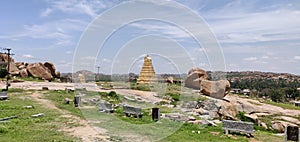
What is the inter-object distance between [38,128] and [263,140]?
8.07 m

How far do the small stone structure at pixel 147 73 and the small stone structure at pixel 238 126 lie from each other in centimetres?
2654

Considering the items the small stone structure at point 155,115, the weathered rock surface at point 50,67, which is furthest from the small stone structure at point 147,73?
the small stone structure at point 155,115

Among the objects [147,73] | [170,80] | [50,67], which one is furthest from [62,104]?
[50,67]

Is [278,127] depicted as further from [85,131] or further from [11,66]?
[11,66]

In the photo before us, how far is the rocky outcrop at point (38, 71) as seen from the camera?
136ft

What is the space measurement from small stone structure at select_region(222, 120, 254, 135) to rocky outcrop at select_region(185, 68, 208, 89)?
19.7 m

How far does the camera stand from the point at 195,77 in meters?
30.9

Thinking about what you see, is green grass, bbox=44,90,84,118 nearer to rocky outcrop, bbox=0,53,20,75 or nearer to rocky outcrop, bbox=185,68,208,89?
rocky outcrop, bbox=185,68,208,89

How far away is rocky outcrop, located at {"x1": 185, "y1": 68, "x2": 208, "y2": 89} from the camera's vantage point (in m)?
30.6

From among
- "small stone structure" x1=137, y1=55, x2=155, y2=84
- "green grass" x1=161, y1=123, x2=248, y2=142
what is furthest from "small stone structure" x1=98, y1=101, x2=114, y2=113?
"small stone structure" x1=137, y1=55, x2=155, y2=84

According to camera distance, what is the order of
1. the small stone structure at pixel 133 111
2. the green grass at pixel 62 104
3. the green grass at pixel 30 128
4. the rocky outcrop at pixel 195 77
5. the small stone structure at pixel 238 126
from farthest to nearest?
the rocky outcrop at pixel 195 77 → the green grass at pixel 62 104 → the small stone structure at pixel 133 111 → the small stone structure at pixel 238 126 → the green grass at pixel 30 128

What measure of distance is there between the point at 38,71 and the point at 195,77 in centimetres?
2419

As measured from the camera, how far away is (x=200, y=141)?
921 centimetres

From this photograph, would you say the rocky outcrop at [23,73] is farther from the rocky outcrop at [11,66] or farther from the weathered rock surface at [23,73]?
the rocky outcrop at [11,66]
